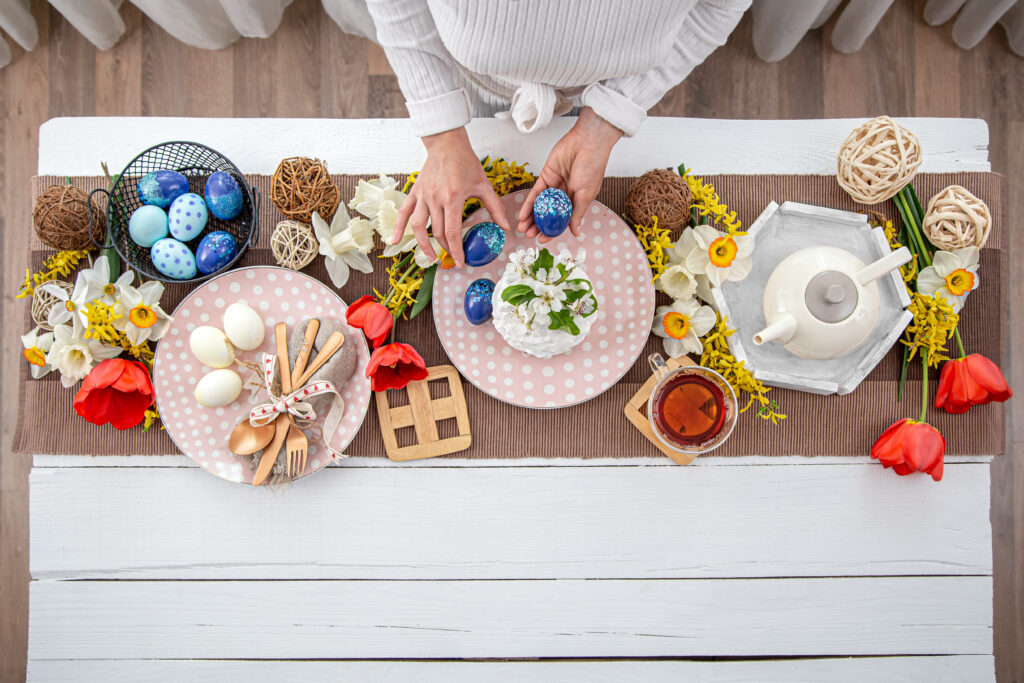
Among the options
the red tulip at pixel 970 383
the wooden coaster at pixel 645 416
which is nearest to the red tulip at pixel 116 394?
the wooden coaster at pixel 645 416

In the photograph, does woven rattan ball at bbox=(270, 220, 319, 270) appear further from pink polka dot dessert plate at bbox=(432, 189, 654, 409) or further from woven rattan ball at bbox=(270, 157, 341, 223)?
pink polka dot dessert plate at bbox=(432, 189, 654, 409)

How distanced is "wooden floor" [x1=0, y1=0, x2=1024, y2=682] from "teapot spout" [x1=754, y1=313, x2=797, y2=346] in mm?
822

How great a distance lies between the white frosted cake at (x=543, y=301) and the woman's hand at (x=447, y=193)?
0.09 meters

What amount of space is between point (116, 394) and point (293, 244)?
356 millimetres

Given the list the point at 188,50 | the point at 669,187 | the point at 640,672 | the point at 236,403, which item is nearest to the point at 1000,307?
the point at 669,187

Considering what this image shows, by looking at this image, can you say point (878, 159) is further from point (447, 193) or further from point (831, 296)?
point (447, 193)

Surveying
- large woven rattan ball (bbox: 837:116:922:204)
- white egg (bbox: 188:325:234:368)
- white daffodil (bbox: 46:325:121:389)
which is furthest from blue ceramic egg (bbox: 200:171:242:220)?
large woven rattan ball (bbox: 837:116:922:204)

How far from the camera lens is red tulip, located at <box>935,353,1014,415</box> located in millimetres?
910

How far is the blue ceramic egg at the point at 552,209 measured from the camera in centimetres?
83

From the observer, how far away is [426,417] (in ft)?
3.18

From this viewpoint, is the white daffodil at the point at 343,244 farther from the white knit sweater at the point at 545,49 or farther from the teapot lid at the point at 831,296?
the teapot lid at the point at 831,296

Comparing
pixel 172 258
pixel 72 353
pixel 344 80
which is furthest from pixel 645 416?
pixel 344 80

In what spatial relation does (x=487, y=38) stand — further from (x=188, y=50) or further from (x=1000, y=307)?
(x=188, y=50)

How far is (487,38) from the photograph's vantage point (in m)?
0.69
